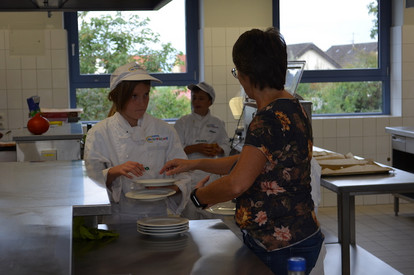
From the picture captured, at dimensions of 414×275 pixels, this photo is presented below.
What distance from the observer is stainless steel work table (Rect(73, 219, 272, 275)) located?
1.86 metres

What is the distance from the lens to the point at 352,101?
23.7 feet

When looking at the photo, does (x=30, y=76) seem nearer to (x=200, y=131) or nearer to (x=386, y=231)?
(x=200, y=131)

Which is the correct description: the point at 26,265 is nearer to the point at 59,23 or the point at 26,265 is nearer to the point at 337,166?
the point at 337,166

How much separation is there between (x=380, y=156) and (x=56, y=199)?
5.60 m

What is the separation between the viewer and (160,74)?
6.88 metres

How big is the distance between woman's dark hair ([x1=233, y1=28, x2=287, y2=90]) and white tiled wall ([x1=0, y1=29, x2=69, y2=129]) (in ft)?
15.4

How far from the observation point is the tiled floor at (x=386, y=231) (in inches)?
192

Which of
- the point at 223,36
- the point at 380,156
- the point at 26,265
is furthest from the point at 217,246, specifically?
the point at 380,156

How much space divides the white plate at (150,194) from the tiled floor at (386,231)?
8.32 feet

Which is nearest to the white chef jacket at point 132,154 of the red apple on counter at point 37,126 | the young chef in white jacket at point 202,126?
the red apple on counter at point 37,126

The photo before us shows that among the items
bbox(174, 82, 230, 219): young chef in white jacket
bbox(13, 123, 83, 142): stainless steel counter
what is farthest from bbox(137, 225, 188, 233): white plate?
bbox(174, 82, 230, 219): young chef in white jacket

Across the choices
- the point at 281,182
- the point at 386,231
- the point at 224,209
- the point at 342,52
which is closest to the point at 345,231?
the point at 224,209

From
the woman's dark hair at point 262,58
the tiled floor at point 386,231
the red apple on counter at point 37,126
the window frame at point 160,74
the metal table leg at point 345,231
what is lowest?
the tiled floor at point 386,231

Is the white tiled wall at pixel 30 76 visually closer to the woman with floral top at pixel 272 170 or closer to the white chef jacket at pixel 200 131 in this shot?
the white chef jacket at pixel 200 131
